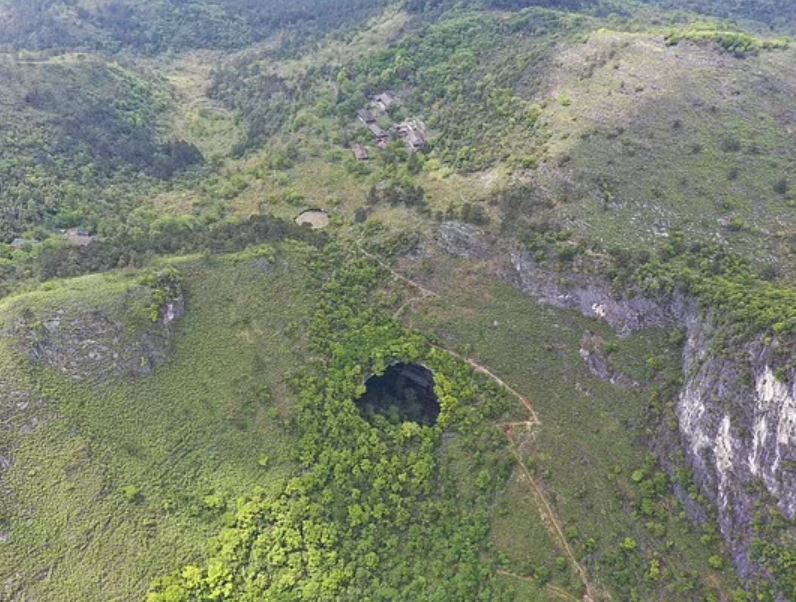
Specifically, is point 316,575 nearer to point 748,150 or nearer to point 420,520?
point 420,520

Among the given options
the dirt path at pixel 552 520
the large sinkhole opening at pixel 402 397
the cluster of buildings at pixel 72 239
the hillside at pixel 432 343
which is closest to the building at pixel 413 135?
the hillside at pixel 432 343

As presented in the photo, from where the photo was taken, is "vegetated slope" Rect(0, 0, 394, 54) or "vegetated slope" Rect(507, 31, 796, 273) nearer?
"vegetated slope" Rect(507, 31, 796, 273)

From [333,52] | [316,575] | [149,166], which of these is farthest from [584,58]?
[316,575]

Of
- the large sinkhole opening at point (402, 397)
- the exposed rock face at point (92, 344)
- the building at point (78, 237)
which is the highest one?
the exposed rock face at point (92, 344)

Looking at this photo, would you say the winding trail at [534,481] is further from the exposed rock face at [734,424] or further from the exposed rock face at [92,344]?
the exposed rock face at [92,344]

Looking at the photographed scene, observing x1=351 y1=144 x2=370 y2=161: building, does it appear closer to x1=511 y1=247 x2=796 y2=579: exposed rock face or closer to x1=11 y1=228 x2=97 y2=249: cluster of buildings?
x1=11 y1=228 x2=97 y2=249: cluster of buildings

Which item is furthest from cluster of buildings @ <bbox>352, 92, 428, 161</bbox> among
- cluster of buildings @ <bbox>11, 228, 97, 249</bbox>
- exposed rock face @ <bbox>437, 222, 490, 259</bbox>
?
cluster of buildings @ <bbox>11, 228, 97, 249</bbox>

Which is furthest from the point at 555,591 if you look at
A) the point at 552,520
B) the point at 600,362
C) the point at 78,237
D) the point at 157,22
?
the point at 157,22
